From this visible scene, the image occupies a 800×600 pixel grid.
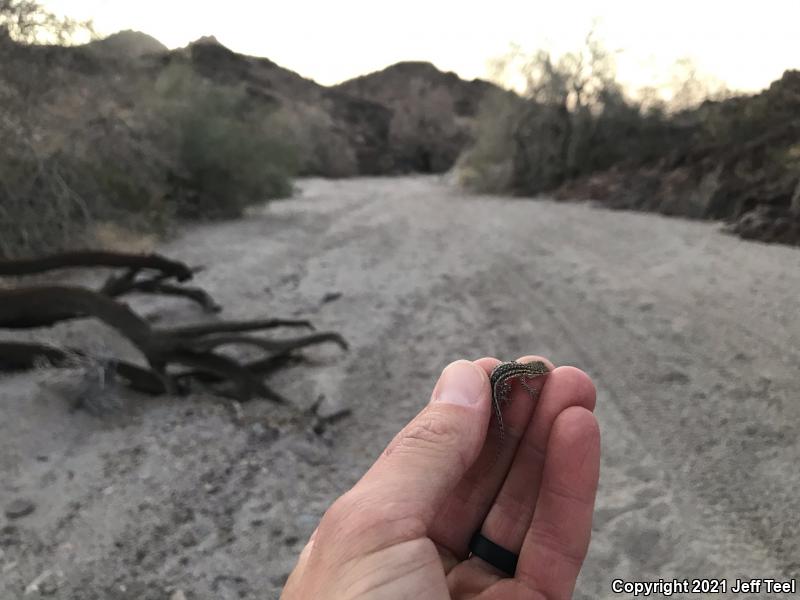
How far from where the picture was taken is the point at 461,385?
1.89 meters

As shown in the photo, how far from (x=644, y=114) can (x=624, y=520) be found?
22.8 m

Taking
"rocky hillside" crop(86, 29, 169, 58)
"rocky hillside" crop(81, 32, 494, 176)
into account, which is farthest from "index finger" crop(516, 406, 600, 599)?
"rocky hillside" crop(81, 32, 494, 176)

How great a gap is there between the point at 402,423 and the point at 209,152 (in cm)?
1163

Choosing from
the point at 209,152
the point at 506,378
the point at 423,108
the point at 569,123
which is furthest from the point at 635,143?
the point at 423,108

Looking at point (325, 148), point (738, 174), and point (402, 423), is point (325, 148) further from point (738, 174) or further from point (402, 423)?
point (402, 423)

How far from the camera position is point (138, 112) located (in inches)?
475

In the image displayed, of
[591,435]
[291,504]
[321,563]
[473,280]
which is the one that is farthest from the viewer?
[473,280]

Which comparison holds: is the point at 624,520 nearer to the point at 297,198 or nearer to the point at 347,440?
the point at 347,440

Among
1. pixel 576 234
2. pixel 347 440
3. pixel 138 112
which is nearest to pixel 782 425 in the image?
pixel 347 440

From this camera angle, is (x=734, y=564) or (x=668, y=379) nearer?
(x=734, y=564)

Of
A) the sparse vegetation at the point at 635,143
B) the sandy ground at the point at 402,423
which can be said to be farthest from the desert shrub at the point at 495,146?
the sandy ground at the point at 402,423

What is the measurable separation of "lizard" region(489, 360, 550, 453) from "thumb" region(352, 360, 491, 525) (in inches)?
3.0

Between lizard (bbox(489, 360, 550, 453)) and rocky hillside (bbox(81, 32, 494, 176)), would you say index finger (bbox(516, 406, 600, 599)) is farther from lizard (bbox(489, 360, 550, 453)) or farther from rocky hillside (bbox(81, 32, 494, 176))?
rocky hillside (bbox(81, 32, 494, 176))

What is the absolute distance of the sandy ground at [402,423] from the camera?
3.12 m
